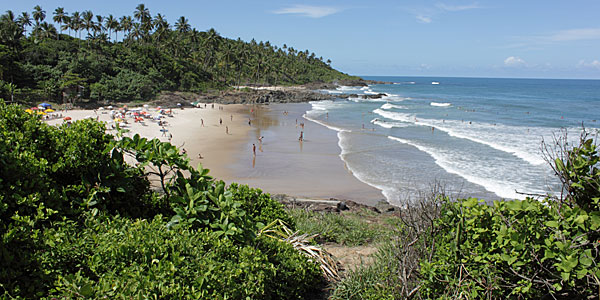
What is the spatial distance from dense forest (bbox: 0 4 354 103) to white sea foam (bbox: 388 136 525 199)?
24.0m

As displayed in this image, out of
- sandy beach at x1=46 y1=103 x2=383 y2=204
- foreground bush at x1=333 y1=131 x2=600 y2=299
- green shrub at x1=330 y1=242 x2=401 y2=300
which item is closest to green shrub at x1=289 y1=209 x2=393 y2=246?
green shrub at x1=330 y1=242 x2=401 y2=300

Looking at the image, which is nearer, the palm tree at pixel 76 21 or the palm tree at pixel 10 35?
the palm tree at pixel 10 35

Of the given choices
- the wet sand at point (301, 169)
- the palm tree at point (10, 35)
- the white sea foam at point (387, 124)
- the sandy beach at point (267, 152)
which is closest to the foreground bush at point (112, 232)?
the sandy beach at point (267, 152)

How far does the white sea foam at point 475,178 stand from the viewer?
1706 centimetres

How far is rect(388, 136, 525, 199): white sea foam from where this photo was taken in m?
17.1

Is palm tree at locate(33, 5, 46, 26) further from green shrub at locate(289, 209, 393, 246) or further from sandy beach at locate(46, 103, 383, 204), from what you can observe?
green shrub at locate(289, 209, 393, 246)

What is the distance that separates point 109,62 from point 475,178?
56.4m

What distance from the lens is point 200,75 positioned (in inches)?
3095

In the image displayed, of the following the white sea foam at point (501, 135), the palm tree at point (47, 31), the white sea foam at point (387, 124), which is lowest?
the white sea foam at point (501, 135)

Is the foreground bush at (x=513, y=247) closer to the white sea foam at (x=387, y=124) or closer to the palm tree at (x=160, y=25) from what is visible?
the white sea foam at (x=387, y=124)

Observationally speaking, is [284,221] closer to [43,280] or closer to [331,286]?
[331,286]

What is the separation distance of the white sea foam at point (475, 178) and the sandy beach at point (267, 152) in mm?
5396

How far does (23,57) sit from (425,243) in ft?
200

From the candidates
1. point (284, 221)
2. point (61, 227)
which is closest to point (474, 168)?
point (284, 221)
